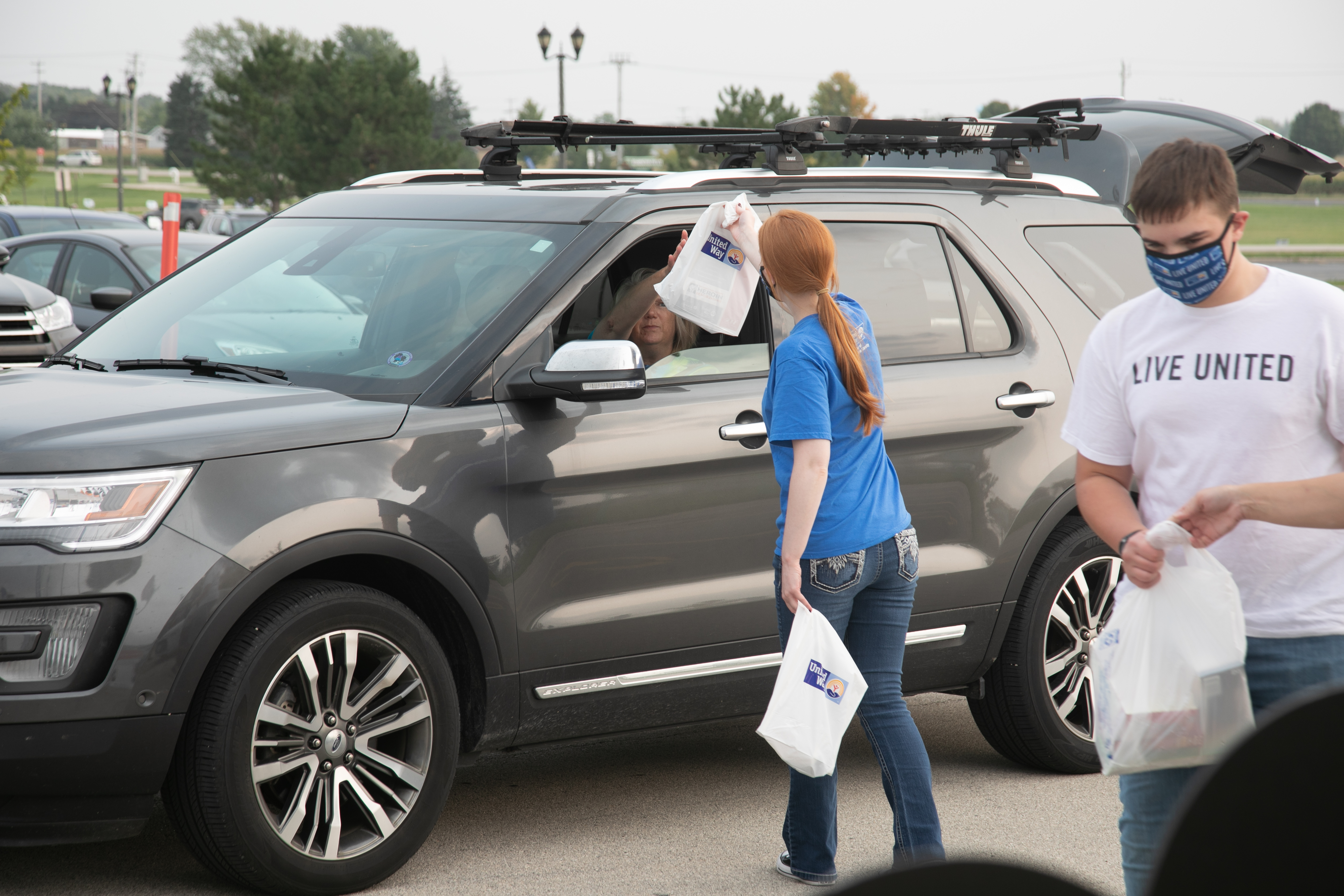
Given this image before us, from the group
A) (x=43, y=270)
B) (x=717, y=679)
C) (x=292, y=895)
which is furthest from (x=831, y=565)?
(x=43, y=270)

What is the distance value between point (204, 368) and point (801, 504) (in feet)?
6.11

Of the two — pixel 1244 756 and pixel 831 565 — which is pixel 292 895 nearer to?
pixel 831 565

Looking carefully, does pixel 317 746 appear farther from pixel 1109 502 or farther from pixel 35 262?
pixel 35 262

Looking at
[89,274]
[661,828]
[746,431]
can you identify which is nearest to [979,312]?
[746,431]

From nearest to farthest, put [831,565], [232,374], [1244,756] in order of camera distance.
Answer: [1244,756], [831,565], [232,374]

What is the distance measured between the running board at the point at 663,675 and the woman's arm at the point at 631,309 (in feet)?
3.43

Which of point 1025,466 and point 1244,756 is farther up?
point 1244,756

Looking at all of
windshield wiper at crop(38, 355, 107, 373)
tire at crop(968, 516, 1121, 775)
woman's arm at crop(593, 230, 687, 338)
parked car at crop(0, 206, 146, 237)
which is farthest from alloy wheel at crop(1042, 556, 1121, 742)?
parked car at crop(0, 206, 146, 237)

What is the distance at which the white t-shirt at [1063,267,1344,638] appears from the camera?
2.48 metres

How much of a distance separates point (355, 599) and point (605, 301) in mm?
1257

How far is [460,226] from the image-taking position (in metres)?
4.54

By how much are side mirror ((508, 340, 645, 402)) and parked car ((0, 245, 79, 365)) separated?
785 centimetres

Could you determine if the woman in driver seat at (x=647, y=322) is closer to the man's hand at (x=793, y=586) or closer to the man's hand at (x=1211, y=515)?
the man's hand at (x=793, y=586)

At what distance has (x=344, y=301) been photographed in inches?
175
